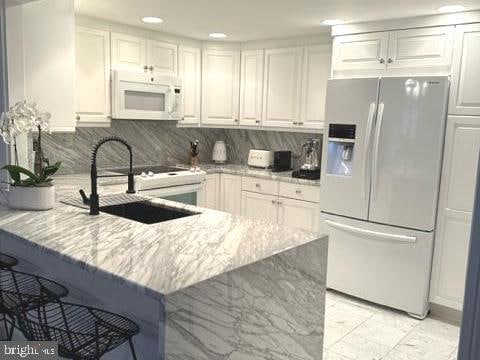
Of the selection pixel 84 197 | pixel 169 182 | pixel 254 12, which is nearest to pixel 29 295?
pixel 84 197

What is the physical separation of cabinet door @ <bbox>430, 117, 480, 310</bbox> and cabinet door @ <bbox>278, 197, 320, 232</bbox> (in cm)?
107

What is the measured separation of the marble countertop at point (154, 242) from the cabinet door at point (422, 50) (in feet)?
6.13

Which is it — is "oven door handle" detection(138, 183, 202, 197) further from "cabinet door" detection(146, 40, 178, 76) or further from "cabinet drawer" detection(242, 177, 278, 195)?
"cabinet door" detection(146, 40, 178, 76)

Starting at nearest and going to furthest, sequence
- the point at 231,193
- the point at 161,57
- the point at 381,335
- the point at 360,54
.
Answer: the point at 381,335 < the point at 360,54 < the point at 161,57 < the point at 231,193

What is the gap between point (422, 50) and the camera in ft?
10.8

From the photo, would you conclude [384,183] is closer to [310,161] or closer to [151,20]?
[310,161]

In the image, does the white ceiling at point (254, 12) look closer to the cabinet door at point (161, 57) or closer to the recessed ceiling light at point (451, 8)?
the recessed ceiling light at point (451, 8)

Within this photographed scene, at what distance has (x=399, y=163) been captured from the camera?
332 centimetres

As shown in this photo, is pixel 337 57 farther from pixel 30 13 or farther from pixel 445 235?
pixel 30 13

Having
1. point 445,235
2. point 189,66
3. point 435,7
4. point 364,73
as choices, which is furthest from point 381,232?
point 189,66

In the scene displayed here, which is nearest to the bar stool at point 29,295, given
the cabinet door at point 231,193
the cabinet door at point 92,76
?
the cabinet door at point 92,76

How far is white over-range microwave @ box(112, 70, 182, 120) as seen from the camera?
157 inches

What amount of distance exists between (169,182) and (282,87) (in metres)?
1.49

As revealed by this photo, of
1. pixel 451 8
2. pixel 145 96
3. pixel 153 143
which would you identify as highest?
pixel 451 8
